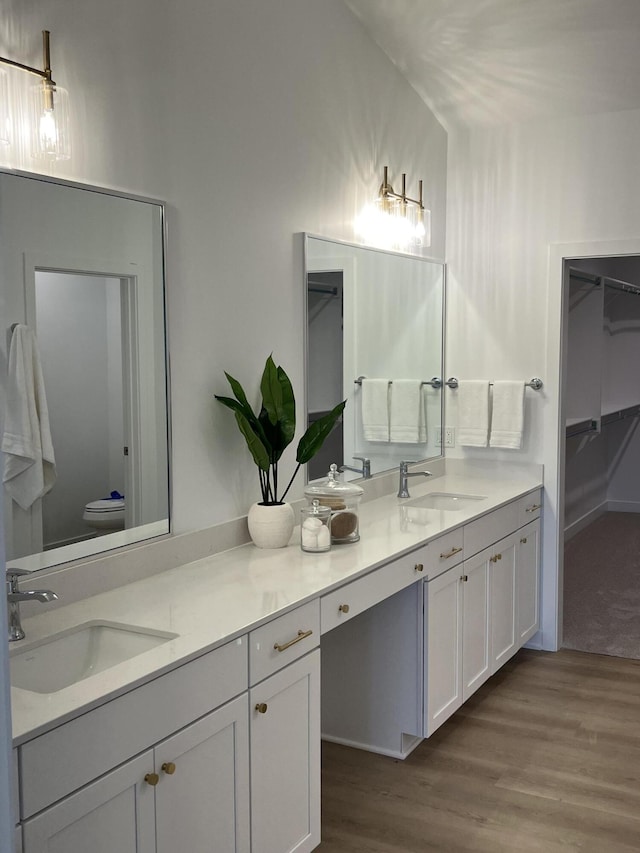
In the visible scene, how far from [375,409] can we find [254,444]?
3.72ft

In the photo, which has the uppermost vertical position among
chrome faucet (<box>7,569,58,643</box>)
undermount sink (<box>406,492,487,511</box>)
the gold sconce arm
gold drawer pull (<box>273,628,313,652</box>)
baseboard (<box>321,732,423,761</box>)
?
the gold sconce arm

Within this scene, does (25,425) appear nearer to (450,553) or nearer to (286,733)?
(286,733)

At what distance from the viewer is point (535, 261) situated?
420 centimetres

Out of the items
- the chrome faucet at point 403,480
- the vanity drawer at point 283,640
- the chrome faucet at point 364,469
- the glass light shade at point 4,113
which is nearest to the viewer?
the glass light shade at point 4,113

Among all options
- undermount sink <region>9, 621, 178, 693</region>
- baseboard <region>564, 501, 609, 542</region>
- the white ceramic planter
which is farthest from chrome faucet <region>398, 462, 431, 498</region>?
baseboard <region>564, 501, 609, 542</region>

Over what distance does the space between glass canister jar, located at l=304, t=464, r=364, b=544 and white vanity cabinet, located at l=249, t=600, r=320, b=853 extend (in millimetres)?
563

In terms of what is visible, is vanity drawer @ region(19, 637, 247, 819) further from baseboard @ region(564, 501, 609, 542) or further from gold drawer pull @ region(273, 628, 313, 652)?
baseboard @ region(564, 501, 609, 542)

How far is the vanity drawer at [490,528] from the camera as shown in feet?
11.0

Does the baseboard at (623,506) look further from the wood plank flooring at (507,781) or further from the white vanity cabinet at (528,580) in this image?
the wood plank flooring at (507,781)

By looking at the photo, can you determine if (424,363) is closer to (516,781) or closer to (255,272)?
(255,272)

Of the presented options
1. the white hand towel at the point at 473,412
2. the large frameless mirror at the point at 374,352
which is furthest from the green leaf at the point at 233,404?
the white hand towel at the point at 473,412

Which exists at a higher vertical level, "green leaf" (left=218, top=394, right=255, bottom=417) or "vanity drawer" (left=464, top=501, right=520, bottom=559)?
"green leaf" (left=218, top=394, right=255, bottom=417)

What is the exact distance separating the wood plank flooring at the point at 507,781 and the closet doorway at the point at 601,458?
785 mm

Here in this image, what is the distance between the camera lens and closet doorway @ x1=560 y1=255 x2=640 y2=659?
459 cm
